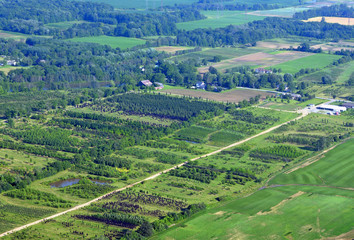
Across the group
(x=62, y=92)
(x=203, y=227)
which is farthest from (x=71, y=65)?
(x=203, y=227)

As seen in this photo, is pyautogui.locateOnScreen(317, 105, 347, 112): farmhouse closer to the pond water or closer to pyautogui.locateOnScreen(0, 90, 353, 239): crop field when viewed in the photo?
pyautogui.locateOnScreen(0, 90, 353, 239): crop field

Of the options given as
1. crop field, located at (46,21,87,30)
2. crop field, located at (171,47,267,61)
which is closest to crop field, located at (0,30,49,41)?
crop field, located at (46,21,87,30)

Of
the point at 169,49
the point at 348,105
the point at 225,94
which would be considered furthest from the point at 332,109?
the point at 169,49

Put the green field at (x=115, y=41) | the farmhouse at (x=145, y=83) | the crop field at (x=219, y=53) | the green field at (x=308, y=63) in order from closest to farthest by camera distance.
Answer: the farmhouse at (x=145, y=83)
the green field at (x=308, y=63)
the crop field at (x=219, y=53)
the green field at (x=115, y=41)

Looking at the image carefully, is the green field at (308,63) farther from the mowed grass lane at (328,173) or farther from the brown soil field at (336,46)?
the mowed grass lane at (328,173)

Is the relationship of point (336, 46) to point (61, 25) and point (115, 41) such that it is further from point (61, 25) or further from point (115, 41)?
point (61, 25)

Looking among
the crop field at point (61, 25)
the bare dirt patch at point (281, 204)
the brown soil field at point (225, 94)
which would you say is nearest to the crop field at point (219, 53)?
the brown soil field at point (225, 94)
